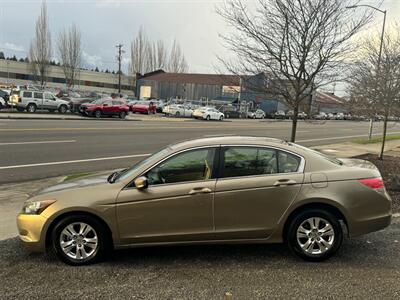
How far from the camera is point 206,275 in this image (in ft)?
14.8

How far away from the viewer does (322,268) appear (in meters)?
4.74

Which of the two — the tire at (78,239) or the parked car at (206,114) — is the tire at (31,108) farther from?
the tire at (78,239)

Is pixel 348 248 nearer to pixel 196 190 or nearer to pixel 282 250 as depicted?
pixel 282 250

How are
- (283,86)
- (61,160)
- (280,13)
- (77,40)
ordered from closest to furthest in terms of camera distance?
(280,13), (283,86), (61,160), (77,40)

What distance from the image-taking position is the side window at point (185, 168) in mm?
4898

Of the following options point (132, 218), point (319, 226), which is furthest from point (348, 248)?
point (132, 218)

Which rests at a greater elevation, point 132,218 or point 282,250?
point 132,218

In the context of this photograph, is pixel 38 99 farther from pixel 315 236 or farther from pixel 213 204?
pixel 315 236

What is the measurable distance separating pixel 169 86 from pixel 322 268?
88.4m

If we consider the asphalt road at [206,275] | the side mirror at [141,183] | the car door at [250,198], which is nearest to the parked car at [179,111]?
the asphalt road at [206,275]

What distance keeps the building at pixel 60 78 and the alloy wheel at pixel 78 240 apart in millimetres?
80935

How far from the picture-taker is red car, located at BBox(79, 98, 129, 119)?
33.7 meters

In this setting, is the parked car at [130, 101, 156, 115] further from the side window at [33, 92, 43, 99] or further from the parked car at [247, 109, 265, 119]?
the parked car at [247, 109, 265, 119]

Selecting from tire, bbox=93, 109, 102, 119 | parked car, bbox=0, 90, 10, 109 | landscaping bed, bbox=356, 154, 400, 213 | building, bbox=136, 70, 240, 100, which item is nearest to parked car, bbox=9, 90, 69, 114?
parked car, bbox=0, 90, 10, 109
